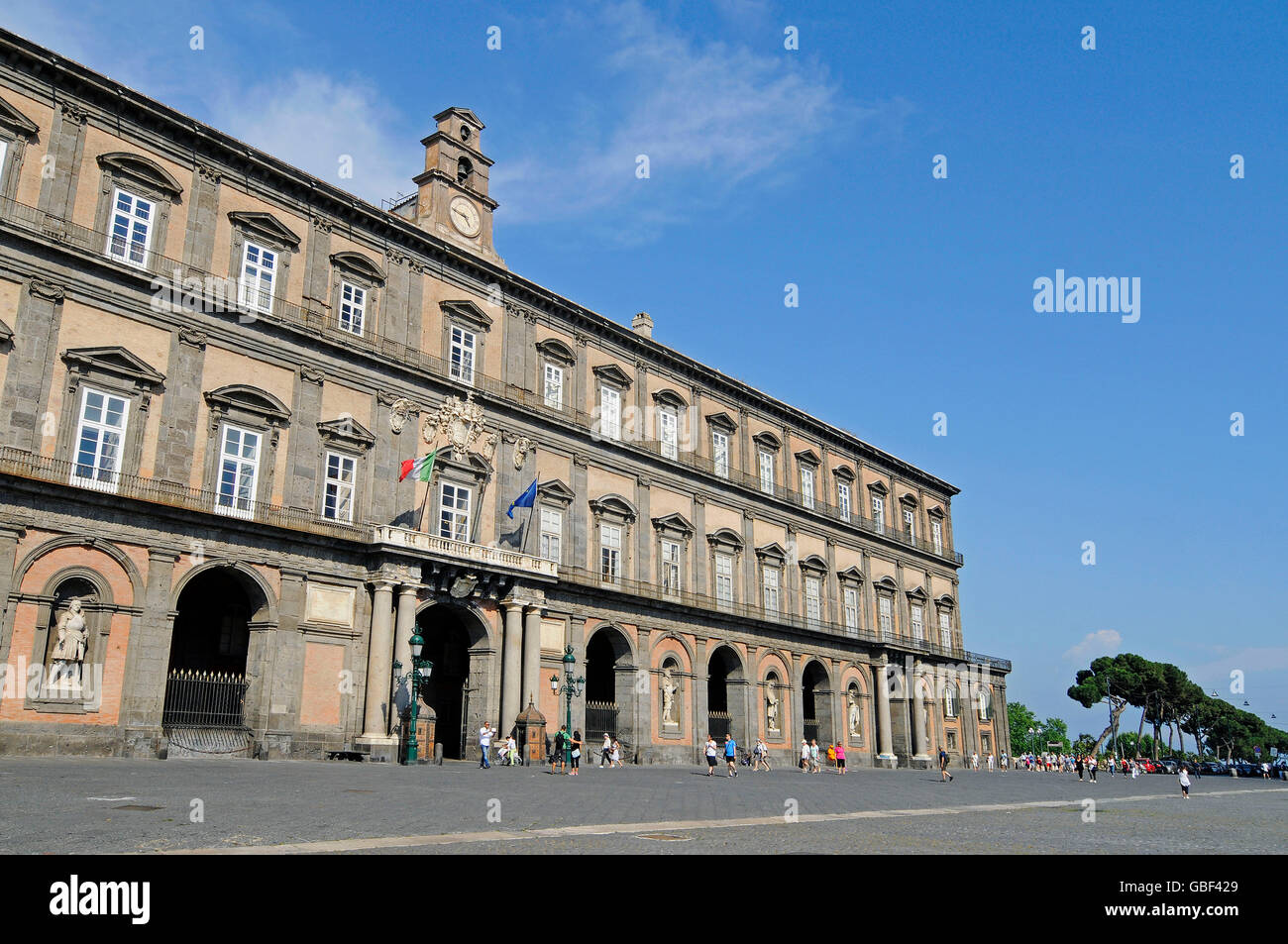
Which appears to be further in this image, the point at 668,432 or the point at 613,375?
the point at 668,432

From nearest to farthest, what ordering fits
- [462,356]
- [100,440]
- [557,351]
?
[100,440]
[462,356]
[557,351]

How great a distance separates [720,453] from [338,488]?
21.6m

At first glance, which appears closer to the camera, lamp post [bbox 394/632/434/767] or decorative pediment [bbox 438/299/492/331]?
lamp post [bbox 394/632/434/767]

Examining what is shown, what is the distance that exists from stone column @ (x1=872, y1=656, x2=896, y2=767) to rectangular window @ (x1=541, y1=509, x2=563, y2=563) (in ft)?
79.7

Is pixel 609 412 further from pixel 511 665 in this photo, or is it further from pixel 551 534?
pixel 511 665

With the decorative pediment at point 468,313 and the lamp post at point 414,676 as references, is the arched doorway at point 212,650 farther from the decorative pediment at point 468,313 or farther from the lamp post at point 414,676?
the decorative pediment at point 468,313

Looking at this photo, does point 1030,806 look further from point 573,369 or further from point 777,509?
point 777,509

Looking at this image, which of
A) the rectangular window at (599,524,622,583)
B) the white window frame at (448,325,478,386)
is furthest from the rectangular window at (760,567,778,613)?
the white window frame at (448,325,478,386)

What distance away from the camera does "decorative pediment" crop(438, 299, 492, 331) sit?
37.0m

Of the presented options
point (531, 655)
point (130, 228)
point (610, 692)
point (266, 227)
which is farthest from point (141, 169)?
point (610, 692)

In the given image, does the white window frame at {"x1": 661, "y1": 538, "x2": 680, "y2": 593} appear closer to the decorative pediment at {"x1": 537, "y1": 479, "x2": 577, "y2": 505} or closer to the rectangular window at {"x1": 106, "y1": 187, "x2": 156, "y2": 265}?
the decorative pediment at {"x1": 537, "y1": 479, "x2": 577, "y2": 505}

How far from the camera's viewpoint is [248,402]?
30234 millimetres

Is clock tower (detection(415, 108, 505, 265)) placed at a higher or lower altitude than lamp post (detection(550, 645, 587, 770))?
higher

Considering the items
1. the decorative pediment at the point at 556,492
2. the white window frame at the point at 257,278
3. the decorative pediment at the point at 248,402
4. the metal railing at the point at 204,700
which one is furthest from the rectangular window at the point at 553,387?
the metal railing at the point at 204,700
